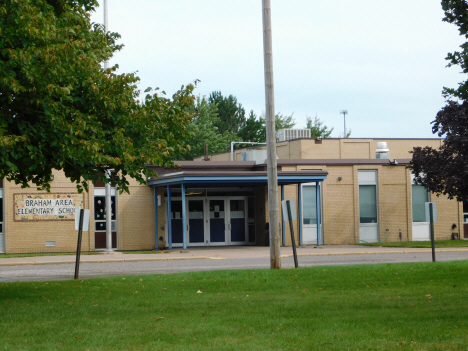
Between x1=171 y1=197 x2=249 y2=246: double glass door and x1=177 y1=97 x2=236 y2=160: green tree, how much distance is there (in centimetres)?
3465

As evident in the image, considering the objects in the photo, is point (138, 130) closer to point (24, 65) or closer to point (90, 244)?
point (24, 65)

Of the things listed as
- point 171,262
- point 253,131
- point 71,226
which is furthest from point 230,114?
point 171,262

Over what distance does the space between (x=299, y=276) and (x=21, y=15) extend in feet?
25.1

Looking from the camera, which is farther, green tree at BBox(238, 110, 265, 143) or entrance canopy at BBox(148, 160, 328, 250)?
green tree at BBox(238, 110, 265, 143)

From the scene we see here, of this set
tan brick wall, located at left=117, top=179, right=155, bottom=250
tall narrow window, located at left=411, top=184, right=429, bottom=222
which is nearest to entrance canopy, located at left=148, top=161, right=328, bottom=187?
tan brick wall, located at left=117, top=179, right=155, bottom=250

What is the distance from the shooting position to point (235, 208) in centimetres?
3372

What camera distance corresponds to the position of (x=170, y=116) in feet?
43.5

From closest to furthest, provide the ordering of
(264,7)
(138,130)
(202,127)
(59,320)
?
1. (59,320)
2. (138,130)
3. (264,7)
4. (202,127)

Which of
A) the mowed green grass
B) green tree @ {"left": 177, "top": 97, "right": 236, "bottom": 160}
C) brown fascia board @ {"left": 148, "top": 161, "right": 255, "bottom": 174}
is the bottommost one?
the mowed green grass

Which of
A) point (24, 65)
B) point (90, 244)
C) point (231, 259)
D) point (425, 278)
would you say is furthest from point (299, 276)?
point (90, 244)

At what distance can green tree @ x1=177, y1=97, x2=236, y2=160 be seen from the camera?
71125mm

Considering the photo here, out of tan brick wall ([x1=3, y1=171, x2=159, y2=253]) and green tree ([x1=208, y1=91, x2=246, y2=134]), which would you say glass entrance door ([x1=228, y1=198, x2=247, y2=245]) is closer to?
tan brick wall ([x1=3, y1=171, x2=159, y2=253])

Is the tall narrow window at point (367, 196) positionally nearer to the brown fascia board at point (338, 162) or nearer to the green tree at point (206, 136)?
the brown fascia board at point (338, 162)

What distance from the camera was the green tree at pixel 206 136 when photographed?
7112 cm
